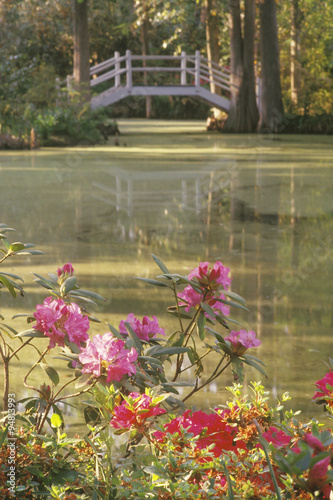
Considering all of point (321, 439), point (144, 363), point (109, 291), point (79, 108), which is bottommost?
point (109, 291)

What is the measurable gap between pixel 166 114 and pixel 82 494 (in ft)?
133

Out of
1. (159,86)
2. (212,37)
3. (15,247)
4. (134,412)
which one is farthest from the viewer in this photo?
(212,37)

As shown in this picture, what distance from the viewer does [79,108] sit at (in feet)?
64.9

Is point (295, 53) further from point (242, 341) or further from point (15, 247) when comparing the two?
point (242, 341)

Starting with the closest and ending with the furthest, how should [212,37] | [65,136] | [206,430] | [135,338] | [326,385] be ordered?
[206,430] → [326,385] → [135,338] → [65,136] → [212,37]

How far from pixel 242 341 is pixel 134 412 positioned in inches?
23.6

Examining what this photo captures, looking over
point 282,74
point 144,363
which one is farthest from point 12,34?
point 144,363

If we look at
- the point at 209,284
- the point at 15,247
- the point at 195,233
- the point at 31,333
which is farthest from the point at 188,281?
the point at 195,233

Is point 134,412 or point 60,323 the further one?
point 60,323

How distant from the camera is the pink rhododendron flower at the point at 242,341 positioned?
2.20m

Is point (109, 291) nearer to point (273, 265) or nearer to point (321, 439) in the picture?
point (273, 265)

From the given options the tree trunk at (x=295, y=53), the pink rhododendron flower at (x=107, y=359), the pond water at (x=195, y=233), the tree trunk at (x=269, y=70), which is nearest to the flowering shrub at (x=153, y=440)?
the pink rhododendron flower at (x=107, y=359)

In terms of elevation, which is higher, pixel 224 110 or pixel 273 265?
pixel 224 110

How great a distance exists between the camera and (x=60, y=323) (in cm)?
218
